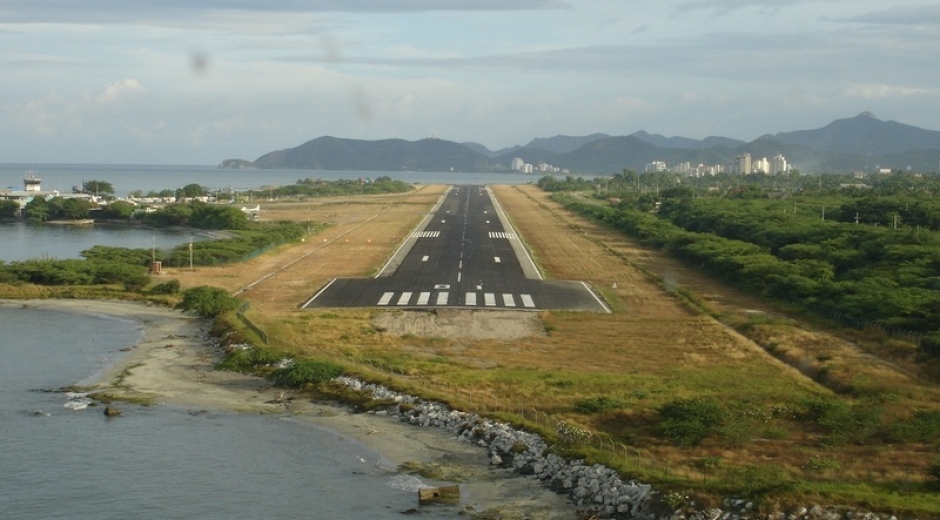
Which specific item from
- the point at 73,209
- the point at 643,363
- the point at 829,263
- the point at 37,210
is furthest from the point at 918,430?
the point at 37,210

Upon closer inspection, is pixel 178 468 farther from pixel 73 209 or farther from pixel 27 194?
pixel 27 194

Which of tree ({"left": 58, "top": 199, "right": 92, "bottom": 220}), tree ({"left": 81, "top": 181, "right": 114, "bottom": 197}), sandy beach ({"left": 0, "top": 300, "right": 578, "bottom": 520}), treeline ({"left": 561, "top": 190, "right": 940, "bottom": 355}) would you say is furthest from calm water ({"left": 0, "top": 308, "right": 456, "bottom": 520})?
tree ({"left": 81, "top": 181, "right": 114, "bottom": 197})

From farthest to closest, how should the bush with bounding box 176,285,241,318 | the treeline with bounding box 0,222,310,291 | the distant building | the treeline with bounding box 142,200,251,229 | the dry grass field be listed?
the distant building
the treeline with bounding box 142,200,251,229
the treeline with bounding box 0,222,310,291
the bush with bounding box 176,285,241,318
the dry grass field

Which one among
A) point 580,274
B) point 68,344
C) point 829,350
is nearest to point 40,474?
point 68,344

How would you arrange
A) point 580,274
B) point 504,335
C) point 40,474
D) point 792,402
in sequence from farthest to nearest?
point 580,274 < point 504,335 < point 792,402 < point 40,474

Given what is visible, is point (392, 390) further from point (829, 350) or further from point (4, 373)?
point (829, 350)

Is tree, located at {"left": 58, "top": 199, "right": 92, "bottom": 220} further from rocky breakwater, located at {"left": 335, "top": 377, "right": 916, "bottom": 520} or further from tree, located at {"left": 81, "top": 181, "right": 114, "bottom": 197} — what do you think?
rocky breakwater, located at {"left": 335, "top": 377, "right": 916, "bottom": 520}
